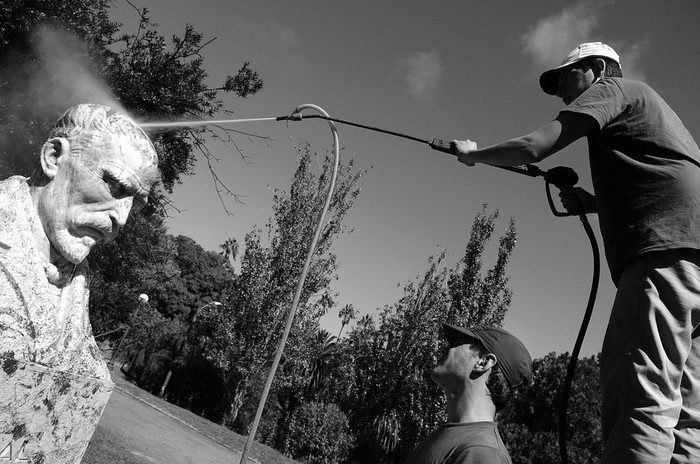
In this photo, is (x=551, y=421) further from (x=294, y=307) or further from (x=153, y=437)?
(x=294, y=307)

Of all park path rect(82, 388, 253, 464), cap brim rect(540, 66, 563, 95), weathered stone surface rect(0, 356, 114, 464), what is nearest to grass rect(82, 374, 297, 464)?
park path rect(82, 388, 253, 464)

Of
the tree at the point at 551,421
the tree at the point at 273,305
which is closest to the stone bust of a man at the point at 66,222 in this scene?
the tree at the point at 273,305

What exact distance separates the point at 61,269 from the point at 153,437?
835 centimetres

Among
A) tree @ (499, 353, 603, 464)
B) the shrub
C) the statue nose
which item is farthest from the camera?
tree @ (499, 353, 603, 464)

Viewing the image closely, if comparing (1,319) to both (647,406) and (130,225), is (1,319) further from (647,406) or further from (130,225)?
(130,225)

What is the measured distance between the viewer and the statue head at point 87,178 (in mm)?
1645

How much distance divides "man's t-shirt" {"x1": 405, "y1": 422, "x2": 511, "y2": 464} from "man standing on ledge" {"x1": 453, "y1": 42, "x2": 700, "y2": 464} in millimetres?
322

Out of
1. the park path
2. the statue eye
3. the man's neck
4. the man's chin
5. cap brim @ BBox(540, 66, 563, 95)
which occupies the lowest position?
the park path

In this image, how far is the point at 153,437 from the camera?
8.77m

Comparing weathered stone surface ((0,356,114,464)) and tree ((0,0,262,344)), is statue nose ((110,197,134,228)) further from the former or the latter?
tree ((0,0,262,344))

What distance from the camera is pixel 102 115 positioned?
5.74 feet

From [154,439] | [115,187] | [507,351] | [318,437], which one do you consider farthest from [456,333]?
[318,437]

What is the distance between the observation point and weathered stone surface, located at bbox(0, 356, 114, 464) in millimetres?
1390

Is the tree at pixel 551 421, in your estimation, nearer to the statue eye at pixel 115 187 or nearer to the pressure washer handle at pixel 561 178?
the pressure washer handle at pixel 561 178
